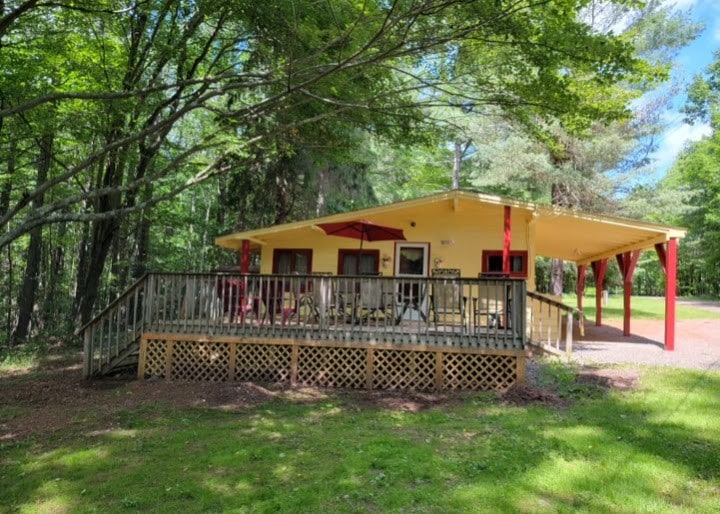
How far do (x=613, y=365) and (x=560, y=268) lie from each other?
555 inches

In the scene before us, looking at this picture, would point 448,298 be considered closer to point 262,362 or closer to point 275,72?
point 262,362

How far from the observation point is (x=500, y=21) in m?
→ 6.08

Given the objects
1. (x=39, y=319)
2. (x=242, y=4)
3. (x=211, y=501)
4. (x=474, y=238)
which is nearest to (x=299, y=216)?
(x=474, y=238)

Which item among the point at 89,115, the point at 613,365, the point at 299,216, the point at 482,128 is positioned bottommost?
the point at 613,365

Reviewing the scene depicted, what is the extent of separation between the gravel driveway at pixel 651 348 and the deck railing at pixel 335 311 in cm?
242

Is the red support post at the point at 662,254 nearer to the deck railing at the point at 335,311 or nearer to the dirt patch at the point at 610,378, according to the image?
the dirt patch at the point at 610,378

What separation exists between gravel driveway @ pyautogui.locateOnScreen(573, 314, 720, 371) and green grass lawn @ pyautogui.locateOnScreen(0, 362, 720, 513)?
2266 millimetres

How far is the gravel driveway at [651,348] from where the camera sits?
28.8 ft

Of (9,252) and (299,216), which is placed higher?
(299,216)

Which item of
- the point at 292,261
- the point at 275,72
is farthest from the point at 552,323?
the point at 275,72

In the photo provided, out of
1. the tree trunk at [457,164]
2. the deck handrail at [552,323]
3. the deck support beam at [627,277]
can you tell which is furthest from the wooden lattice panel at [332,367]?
the tree trunk at [457,164]

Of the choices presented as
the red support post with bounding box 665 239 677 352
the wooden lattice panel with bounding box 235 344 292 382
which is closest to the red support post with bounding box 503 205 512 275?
the red support post with bounding box 665 239 677 352

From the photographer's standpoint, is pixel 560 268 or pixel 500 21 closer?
pixel 500 21

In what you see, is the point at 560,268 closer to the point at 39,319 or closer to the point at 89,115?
the point at 89,115
